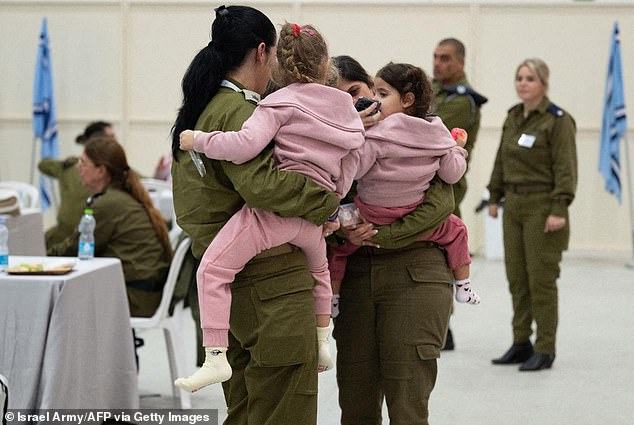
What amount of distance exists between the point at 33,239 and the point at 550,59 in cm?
633

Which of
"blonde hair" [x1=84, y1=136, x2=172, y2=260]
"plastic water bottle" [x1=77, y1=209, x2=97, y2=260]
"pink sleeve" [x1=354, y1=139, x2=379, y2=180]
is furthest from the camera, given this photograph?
"blonde hair" [x1=84, y1=136, x2=172, y2=260]

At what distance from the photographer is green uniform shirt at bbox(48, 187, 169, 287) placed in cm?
454

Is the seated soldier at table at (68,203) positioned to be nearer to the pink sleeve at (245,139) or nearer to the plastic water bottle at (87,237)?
the plastic water bottle at (87,237)

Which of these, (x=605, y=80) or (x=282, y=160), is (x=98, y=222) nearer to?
(x=282, y=160)

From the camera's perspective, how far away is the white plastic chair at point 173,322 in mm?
4465

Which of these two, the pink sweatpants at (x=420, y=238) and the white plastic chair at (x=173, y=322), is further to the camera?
the white plastic chair at (x=173, y=322)

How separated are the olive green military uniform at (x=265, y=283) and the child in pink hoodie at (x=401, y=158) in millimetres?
430

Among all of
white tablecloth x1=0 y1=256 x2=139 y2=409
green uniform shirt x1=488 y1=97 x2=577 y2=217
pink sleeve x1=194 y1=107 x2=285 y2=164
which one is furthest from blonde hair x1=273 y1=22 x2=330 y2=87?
green uniform shirt x1=488 y1=97 x2=577 y2=217

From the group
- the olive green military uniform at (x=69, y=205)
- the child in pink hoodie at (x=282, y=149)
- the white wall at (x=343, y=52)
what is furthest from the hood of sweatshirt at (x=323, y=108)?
the white wall at (x=343, y=52)

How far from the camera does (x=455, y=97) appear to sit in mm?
5105

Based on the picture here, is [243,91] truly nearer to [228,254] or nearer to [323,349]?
[228,254]

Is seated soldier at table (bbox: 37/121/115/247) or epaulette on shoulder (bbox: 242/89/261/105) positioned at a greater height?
epaulette on shoulder (bbox: 242/89/261/105)

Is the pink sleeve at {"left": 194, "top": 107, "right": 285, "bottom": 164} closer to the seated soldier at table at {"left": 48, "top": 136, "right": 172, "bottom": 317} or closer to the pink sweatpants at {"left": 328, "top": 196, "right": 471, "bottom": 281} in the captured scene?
the pink sweatpants at {"left": 328, "top": 196, "right": 471, "bottom": 281}

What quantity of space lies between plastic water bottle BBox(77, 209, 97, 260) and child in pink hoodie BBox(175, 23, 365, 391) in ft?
5.72
